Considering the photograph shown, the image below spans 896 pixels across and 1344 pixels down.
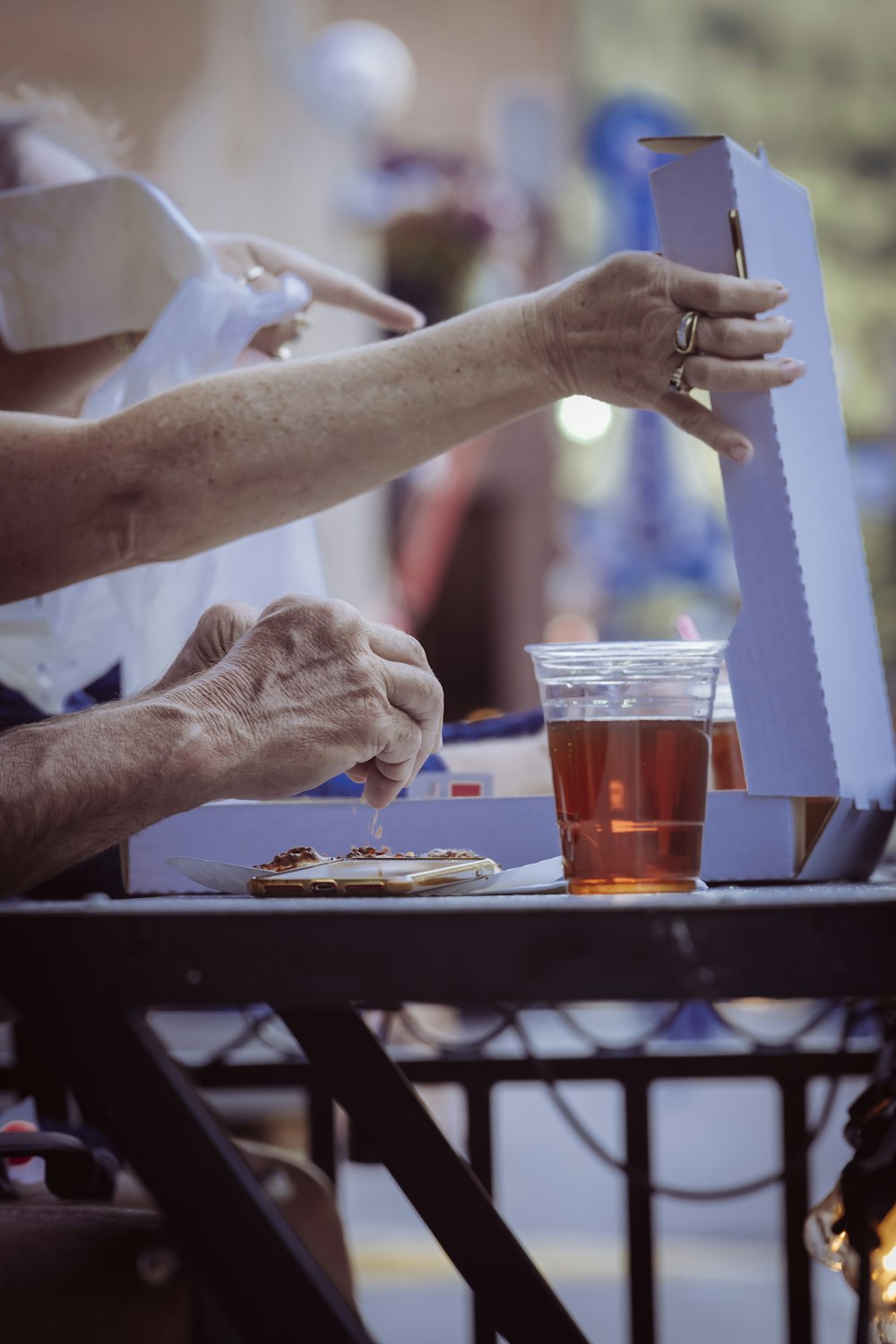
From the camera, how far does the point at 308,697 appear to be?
0.68m

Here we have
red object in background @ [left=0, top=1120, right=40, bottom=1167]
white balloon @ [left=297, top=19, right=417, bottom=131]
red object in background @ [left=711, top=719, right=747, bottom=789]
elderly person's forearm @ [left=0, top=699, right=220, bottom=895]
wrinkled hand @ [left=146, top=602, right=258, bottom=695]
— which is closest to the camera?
elderly person's forearm @ [left=0, top=699, right=220, bottom=895]

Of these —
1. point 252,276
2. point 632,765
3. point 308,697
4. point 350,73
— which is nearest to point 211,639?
point 308,697

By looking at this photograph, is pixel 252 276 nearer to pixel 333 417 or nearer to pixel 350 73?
pixel 333 417

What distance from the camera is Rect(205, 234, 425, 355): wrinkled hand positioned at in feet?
3.68

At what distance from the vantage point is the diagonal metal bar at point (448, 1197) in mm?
759

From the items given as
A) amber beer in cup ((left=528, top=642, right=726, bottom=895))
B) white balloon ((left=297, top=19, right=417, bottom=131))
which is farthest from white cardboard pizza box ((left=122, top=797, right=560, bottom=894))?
white balloon ((left=297, top=19, right=417, bottom=131))

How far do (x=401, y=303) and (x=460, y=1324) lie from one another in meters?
1.83

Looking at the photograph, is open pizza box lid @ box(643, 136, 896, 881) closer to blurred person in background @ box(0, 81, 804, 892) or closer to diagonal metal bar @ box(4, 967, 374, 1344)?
blurred person in background @ box(0, 81, 804, 892)

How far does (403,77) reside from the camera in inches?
193

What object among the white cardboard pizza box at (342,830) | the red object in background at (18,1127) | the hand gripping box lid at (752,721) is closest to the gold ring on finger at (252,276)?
the hand gripping box lid at (752,721)

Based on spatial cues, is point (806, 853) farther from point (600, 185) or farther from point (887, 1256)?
point (600, 185)

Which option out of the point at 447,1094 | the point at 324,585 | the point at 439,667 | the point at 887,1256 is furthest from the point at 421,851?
the point at 447,1094

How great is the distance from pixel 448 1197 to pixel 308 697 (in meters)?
0.31

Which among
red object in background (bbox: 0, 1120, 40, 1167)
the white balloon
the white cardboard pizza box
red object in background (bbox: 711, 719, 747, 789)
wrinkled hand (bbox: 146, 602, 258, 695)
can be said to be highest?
the white balloon
